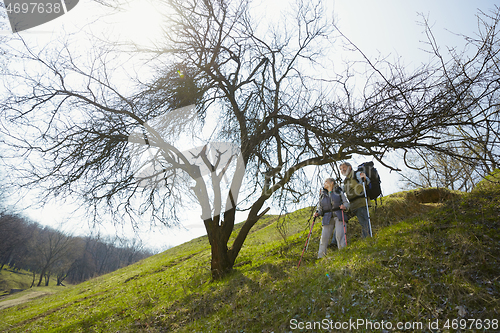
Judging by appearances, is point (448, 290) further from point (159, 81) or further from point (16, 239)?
point (16, 239)

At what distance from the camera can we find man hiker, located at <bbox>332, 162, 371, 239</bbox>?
253 inches

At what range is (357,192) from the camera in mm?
6441

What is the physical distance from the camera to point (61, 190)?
6.75 metres

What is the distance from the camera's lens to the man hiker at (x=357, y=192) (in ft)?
21.1

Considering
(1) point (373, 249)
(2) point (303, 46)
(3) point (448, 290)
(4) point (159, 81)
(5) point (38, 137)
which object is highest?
(2) point (303, 46)

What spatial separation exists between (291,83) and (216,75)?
2.61 m

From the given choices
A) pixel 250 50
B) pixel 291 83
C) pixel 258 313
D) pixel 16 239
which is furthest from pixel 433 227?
pixel 16 239

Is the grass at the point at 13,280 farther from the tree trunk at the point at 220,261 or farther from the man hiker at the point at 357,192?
the man hiker at the point at 357,192

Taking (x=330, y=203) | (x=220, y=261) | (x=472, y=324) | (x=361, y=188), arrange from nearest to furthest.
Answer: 1. (x=472, y=324)
2. (x=361, y=188)
3. (x=330, y=203)
4. (x=220, y=261)

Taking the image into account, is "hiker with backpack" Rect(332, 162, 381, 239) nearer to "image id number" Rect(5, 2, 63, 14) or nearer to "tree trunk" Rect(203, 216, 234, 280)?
"tree trunk" Rect(203, 216, 234, 280)

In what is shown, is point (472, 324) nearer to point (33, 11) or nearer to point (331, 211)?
point (331, 211)

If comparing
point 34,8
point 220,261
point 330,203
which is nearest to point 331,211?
point 330,203

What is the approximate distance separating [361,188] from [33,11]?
30.5 ft

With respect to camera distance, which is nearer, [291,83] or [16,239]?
[291,83]
